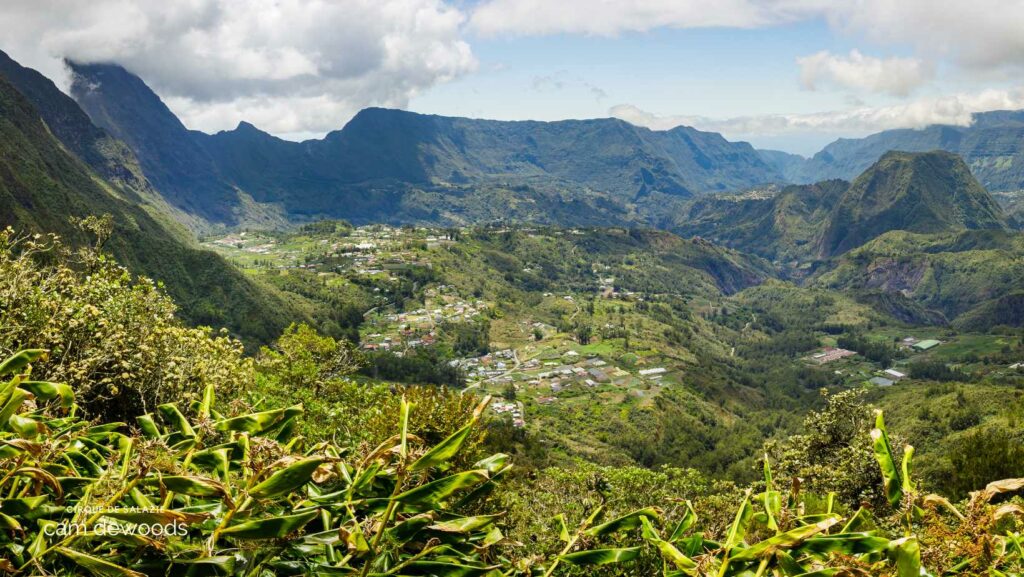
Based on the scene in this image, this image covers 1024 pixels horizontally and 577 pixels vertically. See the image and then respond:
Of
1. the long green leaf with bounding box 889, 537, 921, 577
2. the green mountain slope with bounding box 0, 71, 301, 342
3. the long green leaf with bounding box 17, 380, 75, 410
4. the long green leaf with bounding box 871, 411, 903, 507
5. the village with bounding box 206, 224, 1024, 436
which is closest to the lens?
the long green leaf with bounding box 889, 537, 921, 577

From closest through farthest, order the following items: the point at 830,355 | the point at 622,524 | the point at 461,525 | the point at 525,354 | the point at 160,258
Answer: the point at 461,525 → the point at 622,524 → the point at 160,258 → the point at 525,354 → the point at 830,355

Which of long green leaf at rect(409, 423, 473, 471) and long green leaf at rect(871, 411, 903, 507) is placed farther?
long green leaf at rect(871, 411, 903, 507)

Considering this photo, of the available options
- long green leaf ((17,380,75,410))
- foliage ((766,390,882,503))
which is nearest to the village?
foliage ((766,390,882,503))

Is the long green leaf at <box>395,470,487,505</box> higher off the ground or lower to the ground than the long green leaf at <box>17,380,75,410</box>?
lower

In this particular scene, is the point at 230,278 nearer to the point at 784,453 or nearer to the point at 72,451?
the point at 784,453

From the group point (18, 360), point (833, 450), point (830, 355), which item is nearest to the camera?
point (18, 360)

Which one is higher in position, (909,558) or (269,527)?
(269,527)

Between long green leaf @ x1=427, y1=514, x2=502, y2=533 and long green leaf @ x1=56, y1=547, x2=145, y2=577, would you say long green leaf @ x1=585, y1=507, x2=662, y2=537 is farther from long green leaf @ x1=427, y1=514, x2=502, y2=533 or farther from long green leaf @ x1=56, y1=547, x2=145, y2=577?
long green leaf @ x1=56, y1=547, x2=145, y2=577

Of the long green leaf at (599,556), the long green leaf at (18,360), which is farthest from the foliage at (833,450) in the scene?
the long green leaf at (18,360)

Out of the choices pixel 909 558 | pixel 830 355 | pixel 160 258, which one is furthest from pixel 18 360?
pixel 830 355

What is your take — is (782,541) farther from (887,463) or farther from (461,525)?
(461,525)

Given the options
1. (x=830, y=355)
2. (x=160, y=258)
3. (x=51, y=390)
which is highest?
(x=160, y=258)

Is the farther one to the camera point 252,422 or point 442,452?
point 252,422
